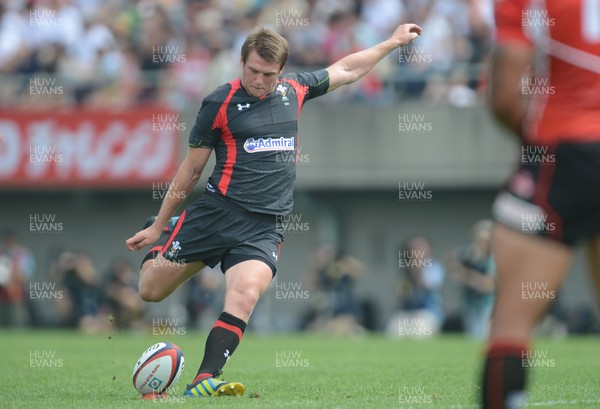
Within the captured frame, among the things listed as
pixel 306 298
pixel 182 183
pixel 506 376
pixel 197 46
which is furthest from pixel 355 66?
pixel 306 298

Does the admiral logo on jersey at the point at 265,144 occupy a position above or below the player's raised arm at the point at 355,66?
below

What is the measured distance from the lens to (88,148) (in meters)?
22.3

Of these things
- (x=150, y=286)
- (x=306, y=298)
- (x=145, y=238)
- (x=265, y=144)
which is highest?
(x=265, y=144)

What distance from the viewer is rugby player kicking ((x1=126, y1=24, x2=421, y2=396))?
8016 mm

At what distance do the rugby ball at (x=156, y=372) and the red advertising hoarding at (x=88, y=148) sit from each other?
45.2 ft

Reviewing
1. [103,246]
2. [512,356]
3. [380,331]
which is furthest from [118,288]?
[512,356]

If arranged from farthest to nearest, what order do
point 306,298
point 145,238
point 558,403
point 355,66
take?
point 306,298 → point 355,66 → point 145,238 → point 558,403

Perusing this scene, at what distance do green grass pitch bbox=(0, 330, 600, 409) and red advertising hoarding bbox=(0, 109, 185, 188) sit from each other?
6.36m

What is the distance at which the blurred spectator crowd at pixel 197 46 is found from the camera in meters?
20.2

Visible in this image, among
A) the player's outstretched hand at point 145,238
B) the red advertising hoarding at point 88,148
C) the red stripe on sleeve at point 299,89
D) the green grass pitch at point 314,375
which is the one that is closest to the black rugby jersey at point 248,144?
the red stripe on sleeve at point 299,89

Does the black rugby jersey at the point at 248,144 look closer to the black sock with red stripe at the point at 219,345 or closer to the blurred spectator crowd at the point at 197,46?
the black sock with red stripe at the point at 219,345

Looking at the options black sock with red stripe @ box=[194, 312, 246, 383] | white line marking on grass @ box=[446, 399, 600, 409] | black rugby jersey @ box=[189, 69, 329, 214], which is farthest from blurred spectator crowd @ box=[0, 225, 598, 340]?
black sock with red stripe @ box=[194, 312, 246, 383]

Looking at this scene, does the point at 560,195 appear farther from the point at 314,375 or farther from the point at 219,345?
the point at 314,375

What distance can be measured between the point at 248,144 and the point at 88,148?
48.1ft
